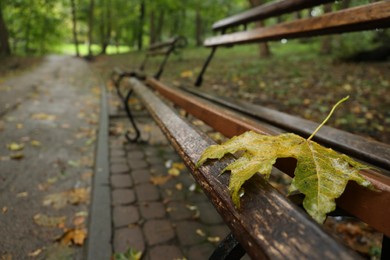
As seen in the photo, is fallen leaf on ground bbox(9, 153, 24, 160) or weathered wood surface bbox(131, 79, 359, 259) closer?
weathered wood surface bbox(131, 79, 359, 259)

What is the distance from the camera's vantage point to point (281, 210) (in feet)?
2.04

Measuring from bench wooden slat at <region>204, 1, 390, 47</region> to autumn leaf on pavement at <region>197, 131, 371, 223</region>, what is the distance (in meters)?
0.82

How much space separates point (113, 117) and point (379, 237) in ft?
12.2

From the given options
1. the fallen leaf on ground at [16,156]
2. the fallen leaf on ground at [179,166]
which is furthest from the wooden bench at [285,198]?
the fallen leaf on ground at [16,156]

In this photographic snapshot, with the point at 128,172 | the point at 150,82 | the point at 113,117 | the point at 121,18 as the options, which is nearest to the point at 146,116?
the point at 113,117

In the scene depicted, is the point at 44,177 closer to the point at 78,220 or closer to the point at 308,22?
the point at 78,220

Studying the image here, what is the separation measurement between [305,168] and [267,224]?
161 millimetres

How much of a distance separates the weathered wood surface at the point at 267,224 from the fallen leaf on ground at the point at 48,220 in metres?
1.53

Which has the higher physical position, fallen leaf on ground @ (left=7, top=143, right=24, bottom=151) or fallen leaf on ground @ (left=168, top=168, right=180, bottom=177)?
fallen leaf on ground @ (left=168, top=168, right=180, bottom=177)

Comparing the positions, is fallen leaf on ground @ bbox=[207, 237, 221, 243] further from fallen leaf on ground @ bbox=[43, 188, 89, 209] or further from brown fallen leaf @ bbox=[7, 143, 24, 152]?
brown fallen leaf @ bbox=[7, 143, 24, 152]

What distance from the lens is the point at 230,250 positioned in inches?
30.5

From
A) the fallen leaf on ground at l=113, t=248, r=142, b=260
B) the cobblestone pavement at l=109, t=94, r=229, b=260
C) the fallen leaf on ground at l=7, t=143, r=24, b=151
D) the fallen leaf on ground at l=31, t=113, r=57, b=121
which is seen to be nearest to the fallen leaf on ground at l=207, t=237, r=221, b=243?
the cobblestone pavement at l=109, t=94, r=229, b=260

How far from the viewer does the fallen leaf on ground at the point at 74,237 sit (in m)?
1.86

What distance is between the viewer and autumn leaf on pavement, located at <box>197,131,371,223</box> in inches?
24.2
